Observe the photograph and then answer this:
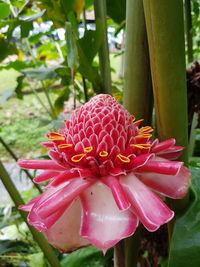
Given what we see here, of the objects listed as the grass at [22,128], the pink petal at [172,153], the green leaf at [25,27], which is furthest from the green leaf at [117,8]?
the grass at [22,128]

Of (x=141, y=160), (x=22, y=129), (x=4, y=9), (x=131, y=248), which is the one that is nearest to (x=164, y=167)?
(x=141, y=160)

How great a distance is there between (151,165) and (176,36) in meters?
0.10

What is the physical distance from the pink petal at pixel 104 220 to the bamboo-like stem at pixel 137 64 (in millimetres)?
104

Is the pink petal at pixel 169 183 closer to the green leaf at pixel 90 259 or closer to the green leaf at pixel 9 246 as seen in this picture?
the green leaf at pixel 90 259

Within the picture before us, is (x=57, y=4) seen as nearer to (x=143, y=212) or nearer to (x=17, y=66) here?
(x=17, y=66)

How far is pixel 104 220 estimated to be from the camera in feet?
0.73

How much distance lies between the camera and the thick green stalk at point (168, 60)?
8.9 inches

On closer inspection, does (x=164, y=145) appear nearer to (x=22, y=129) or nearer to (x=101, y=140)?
(x=101, y=140)

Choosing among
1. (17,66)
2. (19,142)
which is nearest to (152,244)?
(17,66)

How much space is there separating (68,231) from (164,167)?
0.09 meters

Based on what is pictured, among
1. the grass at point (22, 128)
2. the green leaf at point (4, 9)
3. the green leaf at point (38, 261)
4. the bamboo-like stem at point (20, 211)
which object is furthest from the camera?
the grass at point (22, 128)

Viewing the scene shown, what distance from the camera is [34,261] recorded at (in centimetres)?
45

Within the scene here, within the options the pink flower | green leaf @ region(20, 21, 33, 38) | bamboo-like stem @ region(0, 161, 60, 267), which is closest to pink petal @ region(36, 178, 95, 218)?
the pink flower

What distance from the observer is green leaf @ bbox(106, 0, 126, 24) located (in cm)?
48
